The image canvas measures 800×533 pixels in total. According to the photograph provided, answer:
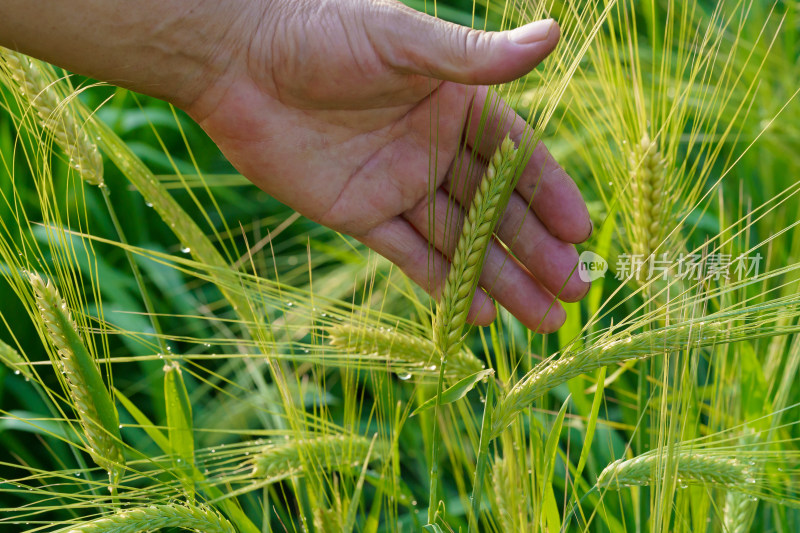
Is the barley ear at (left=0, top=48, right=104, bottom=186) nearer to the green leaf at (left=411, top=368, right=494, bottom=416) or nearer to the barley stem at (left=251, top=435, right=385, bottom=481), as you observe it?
Result: the barley stem at (left=251, top=435, right=385, bottom=481)

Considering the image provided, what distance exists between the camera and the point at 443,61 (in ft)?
2.51

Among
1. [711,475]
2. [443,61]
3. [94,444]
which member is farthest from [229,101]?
[711,475]

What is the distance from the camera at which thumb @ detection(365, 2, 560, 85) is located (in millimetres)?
727

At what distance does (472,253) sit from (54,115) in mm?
535

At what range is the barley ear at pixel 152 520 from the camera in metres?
0.64

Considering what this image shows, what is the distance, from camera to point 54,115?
859 mm

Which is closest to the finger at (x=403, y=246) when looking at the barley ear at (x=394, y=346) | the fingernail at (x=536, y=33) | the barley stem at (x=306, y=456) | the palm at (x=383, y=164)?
the palm at (x=383, y=164)

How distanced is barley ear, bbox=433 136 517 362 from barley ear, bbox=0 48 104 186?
1.62 ft

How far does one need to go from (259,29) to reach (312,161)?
0.61ft

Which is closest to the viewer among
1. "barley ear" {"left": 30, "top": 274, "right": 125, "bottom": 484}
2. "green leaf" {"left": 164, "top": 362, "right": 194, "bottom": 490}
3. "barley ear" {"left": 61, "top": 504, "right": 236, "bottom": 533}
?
"barley ear" {"left": 61, "top": 504, "right": 236, "bottom": 533}

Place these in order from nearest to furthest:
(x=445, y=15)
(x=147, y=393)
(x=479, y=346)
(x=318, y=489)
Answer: (x=318, y=489) < (x=147, y=393) < (x=479, y=346) < (x=445, y=15)

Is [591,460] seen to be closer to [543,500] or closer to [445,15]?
[543,500]

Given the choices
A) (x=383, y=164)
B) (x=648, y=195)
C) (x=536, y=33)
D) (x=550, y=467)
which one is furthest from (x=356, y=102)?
(x=550, y=467)

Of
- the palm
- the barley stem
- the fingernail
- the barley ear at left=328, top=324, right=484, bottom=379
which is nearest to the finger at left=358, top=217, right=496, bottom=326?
the palm
